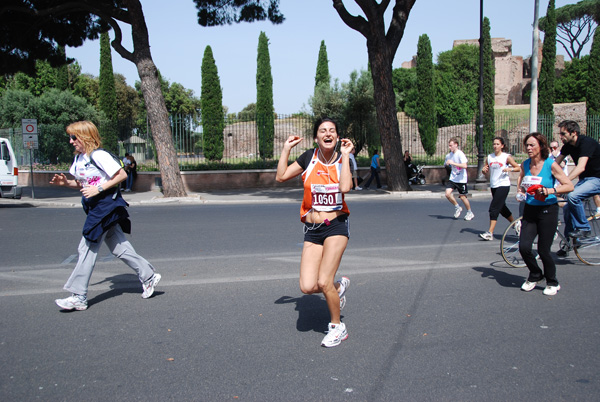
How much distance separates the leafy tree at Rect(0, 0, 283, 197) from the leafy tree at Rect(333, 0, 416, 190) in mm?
3782

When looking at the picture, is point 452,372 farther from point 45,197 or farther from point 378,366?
point 45,197

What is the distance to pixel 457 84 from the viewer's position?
203 ft

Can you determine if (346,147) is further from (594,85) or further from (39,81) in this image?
(594,85)

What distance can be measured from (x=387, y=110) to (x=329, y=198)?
48.8ft

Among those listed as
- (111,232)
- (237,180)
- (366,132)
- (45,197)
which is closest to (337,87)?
(366,132)

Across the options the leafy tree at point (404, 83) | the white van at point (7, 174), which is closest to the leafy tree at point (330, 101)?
the white van at point (7, 174)

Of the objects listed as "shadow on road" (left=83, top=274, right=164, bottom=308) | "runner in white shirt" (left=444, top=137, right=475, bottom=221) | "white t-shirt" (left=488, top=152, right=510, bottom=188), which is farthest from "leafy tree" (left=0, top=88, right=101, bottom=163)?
"white t-shirt" (left=488, top=152, right=510, bottom=188)

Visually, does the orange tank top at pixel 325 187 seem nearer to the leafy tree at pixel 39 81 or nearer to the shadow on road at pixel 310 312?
the shadow on road at pixel 310 312

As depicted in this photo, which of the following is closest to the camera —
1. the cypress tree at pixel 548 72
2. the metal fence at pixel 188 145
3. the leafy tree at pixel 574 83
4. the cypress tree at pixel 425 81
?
the metal fence at pixel 188 145

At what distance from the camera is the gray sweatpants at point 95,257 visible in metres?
5.07

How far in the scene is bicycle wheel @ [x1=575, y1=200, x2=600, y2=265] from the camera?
6.97 m

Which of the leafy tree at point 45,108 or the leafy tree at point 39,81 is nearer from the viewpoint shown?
the leafy tree at point 45,108

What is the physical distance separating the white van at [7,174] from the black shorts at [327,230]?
15.4 meters

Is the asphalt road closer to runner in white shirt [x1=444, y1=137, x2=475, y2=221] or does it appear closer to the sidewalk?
runner in white shirt [x1=444, y1=137, x2=475, y2=221]
